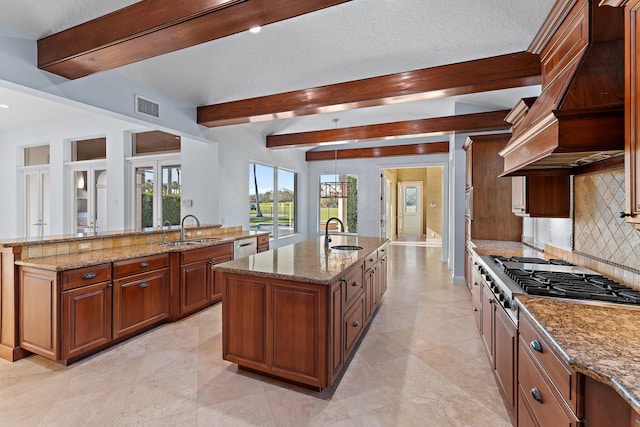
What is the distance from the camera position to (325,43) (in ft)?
9.62

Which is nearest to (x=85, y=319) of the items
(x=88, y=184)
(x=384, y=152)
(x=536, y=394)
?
(x=536, y=394)

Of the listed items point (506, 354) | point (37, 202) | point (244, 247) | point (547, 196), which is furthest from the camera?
point (37, 202)

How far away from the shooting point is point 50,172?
6020 mm

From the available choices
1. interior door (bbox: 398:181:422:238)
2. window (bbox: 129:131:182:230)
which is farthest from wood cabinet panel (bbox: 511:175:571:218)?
interior door (bbox: 398:181:422:238)

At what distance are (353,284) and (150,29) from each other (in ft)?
7.84

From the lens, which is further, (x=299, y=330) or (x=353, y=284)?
(x=353, y=284)

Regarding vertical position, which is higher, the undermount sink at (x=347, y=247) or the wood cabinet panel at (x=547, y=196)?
the wood cabinet panel at (x=547, y=196)

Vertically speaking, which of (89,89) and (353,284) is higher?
(89,89)

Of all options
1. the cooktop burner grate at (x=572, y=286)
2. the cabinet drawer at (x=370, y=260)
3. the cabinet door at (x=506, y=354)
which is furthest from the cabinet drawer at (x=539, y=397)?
the cabinet drawer at (x=370, y=260)

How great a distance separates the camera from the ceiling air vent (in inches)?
140

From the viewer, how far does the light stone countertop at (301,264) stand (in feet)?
6.72

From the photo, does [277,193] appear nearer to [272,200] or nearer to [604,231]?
[272,200]

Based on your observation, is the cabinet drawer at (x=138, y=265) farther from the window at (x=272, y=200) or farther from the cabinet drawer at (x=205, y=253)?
the window at (x=272, y=200)

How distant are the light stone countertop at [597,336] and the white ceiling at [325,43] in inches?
89.8
